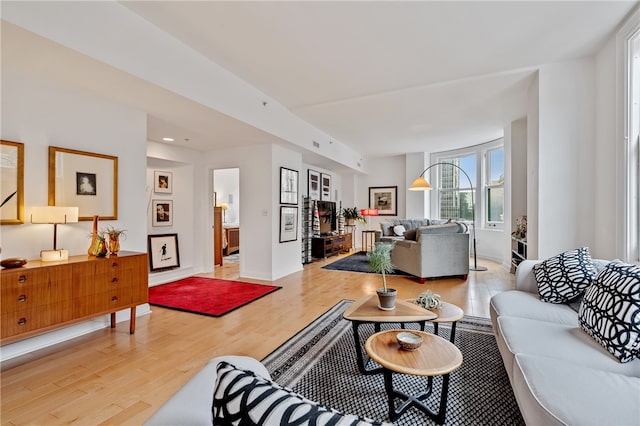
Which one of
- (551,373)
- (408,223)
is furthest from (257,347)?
(408,223)

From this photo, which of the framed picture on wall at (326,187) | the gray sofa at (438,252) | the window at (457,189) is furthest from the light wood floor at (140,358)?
the window at (457,189)

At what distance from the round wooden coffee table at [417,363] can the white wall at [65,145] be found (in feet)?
9.42

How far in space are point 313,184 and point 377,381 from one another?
5789mm

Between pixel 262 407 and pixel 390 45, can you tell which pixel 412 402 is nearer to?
pixel 262 407

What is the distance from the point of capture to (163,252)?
503 cm

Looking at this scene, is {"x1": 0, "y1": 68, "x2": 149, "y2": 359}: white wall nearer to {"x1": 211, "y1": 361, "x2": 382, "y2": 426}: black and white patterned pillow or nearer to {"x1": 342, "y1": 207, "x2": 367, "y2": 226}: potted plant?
{"x1": 211, "y1": 361, "x2": 382, "y2": 426}: black and white patterned pillow

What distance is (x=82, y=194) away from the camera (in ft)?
9.44

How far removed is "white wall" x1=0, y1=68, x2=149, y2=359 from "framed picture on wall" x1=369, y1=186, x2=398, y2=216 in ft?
22.8

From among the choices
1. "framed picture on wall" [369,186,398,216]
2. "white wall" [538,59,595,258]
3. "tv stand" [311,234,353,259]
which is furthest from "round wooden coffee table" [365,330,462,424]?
"framed picture on wall" [369,186,398,216]

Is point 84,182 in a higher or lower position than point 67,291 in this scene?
higher

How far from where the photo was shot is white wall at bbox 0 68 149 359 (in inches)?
95.9

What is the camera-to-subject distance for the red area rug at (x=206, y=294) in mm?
3553

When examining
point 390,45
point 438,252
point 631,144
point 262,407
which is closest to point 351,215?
point 438,252

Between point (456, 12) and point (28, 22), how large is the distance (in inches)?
124
